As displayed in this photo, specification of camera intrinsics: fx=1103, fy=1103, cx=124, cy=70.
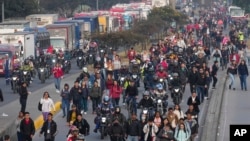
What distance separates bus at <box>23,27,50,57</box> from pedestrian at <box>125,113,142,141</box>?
35.3m

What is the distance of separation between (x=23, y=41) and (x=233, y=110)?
1010 inches

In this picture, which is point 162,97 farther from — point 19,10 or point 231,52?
point 19,10

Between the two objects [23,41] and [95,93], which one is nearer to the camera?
[95,93]

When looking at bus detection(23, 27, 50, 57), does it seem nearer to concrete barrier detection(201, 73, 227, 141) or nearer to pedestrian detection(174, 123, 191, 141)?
concrete barrier detection(201, 73, 227, 141)

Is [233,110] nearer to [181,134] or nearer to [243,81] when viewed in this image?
[243,81]

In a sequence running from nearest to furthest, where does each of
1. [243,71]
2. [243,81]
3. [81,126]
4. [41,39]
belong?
[81,126] < [243,71] < [243,81] < [41,39]

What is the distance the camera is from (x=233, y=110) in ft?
108

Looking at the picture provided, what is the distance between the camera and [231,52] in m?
51.8

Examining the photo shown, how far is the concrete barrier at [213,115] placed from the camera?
26484 millimetres

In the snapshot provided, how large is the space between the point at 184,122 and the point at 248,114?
933 centimetres

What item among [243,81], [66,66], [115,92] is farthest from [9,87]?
[115,92]

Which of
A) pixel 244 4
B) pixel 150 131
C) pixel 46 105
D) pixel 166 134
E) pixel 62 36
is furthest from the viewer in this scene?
pixel 244 4

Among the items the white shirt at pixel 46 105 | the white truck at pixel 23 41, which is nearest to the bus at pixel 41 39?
the white truck at pixel 23 41

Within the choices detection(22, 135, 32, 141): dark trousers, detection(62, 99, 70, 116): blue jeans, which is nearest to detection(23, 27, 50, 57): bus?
detection(62, 99, 70, 116): blue jeans
